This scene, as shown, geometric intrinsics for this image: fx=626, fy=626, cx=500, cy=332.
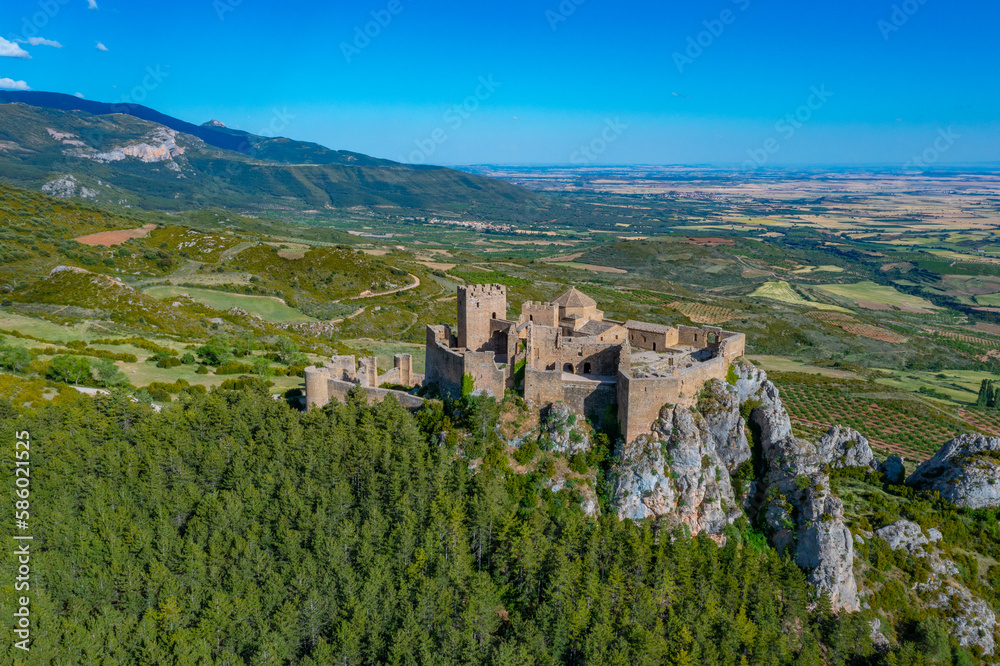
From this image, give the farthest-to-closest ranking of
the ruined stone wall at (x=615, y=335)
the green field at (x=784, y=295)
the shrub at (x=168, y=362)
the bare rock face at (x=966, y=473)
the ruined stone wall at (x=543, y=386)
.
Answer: the green field at (x=784, y=295) < the shrub at (x=168, y=362) < the bare rock face at (x=966, y=473) < the ruined stone wall at (x=615, y=335) < the ruined stone wall at (x=543, y=386)

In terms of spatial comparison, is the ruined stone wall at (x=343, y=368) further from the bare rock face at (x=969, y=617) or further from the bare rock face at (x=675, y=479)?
the bare rock face at (x=969, y=617)

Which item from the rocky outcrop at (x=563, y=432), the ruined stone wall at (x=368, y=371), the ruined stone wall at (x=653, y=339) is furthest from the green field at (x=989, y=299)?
the ruined stone wall at (x=368, y=371)

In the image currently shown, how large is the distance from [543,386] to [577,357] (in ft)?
12.7

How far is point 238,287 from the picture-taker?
344ft

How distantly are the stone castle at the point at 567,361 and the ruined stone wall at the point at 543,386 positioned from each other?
63 mm

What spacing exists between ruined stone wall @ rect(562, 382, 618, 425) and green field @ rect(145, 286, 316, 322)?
215 ft

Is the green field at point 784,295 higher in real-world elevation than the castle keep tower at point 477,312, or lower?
lower

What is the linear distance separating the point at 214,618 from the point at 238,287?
275 feet

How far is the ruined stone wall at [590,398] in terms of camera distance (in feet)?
128

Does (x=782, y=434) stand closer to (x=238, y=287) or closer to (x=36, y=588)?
(x=36, y=588)

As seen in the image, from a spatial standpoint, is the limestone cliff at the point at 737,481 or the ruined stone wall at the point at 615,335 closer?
the limestone cliff at the point at 737,481

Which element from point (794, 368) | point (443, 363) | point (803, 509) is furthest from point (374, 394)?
point (794, 368)

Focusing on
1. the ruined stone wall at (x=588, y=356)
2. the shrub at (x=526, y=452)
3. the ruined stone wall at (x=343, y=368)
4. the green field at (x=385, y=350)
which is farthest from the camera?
the green field at (x=385, y=350)

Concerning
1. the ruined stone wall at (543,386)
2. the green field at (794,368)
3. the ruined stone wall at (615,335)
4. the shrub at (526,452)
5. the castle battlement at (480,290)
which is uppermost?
the castle battlement at (480,290)
